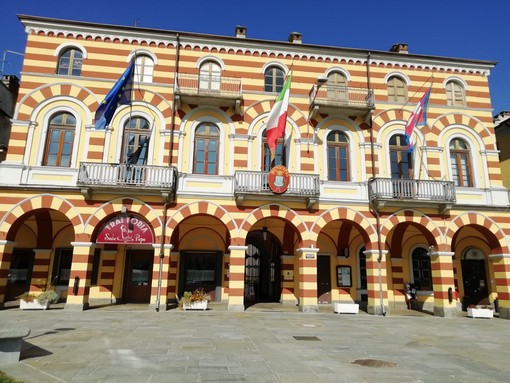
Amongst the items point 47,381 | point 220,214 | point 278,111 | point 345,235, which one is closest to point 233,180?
point 220,214

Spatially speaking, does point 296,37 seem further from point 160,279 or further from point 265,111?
point 160,279

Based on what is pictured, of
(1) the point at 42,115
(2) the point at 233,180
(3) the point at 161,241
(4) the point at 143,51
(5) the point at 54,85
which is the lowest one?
(3) the point at 161,241

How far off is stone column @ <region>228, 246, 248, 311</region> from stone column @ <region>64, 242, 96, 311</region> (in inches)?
242

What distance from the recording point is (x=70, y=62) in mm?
17812

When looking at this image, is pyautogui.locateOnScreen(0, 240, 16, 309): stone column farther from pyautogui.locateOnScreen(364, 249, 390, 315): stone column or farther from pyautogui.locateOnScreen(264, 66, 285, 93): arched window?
pyautogui.locateOnScreen(364, 249, 390, 315): stone column

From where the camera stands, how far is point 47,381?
604cm

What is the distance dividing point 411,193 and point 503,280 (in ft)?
19.7

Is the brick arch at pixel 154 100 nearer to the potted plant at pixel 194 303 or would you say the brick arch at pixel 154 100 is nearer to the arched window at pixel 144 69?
the arched window at pixel 144 69

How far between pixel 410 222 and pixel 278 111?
8377 mm

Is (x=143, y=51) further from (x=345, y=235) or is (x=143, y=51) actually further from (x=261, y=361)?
(x=261, y=361)

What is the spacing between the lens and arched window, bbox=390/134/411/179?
61.6ft

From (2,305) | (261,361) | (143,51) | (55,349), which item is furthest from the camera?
(143,51)

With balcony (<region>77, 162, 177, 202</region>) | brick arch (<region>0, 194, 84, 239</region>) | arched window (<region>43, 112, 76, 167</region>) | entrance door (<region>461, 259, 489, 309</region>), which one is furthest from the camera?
entrance door (<region>461, 259, 489, 309</region>)

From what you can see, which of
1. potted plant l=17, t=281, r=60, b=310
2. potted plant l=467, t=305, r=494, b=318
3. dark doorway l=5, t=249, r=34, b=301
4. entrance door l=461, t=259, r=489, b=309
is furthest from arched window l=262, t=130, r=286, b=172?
dark doorway l=5, t=249, r=34, b=301
